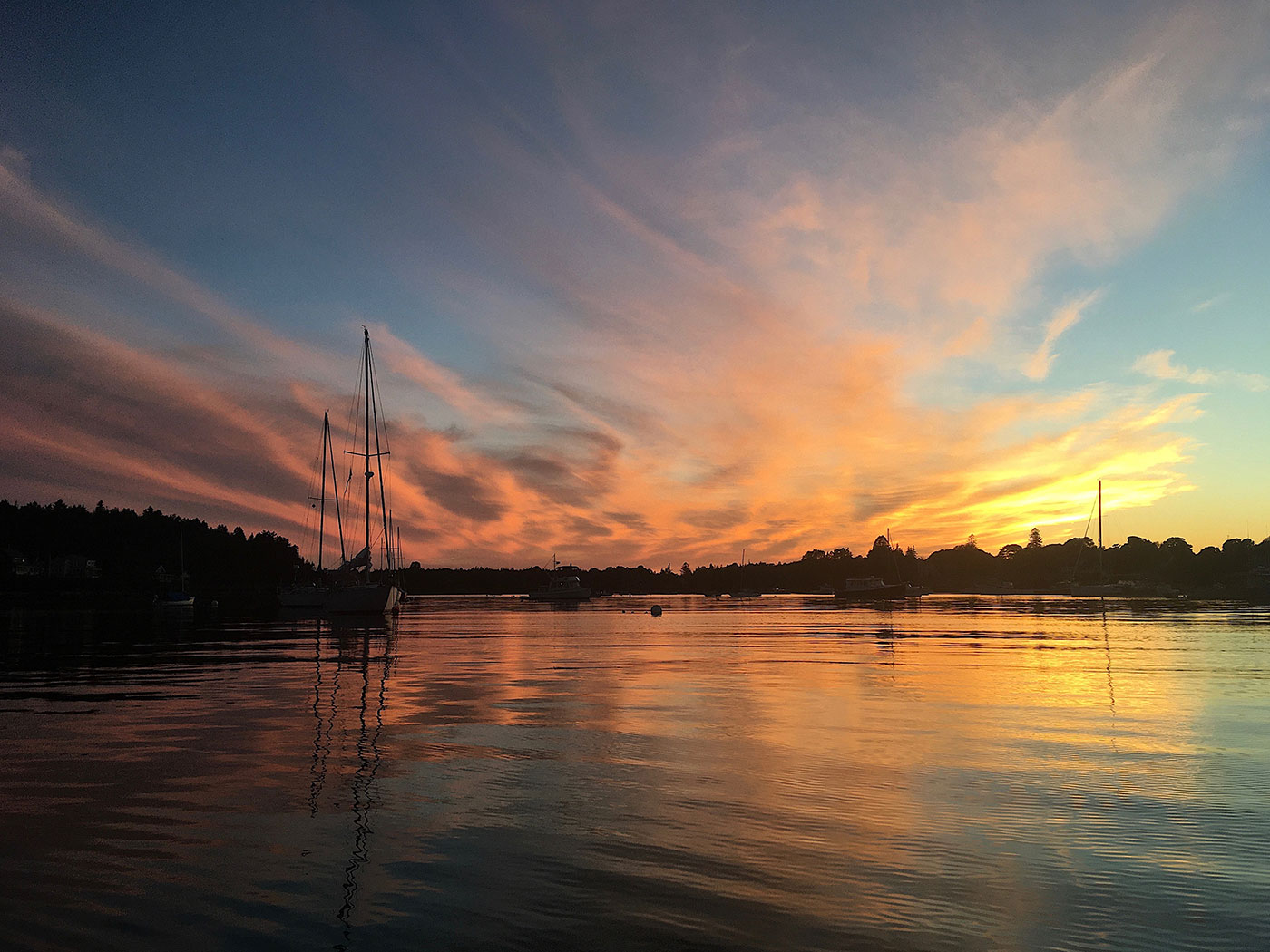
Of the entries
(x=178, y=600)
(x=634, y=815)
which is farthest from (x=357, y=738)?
(x=178, y=600)

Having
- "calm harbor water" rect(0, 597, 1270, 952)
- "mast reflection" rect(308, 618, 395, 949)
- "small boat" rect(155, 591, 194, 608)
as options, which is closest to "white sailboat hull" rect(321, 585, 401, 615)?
"mast reflection" rect(308, 618, 395, 949)

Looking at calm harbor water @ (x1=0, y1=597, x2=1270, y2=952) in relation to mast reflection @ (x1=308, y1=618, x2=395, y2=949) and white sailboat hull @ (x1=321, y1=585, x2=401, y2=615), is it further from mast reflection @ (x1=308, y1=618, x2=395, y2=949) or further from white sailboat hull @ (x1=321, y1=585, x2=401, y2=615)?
white sailboat hull @ (x1=321, y1=585, x2=401, y2=615)

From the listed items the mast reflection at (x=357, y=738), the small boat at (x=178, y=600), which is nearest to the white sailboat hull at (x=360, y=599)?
the mast reflection at (x=357, y=738)

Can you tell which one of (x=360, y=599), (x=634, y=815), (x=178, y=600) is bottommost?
(x=634, y=815)

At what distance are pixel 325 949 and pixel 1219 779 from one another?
46.3 ft

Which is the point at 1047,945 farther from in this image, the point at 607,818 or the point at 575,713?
the point at 575,713

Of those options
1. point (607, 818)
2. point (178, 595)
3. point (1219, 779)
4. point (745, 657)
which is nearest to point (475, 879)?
point (607, 818)

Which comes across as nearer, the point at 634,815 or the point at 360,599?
the point at 634,815

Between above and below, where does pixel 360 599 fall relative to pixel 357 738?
above

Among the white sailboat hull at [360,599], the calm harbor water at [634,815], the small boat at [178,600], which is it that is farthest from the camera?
the small boat at [178,600]

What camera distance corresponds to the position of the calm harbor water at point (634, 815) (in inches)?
306

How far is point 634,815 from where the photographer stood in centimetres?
1161

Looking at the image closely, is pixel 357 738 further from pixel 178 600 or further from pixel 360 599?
pixel 178 600

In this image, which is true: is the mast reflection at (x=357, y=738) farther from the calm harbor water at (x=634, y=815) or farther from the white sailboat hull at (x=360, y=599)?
the white sailboat hull at (x=360, y=599)
